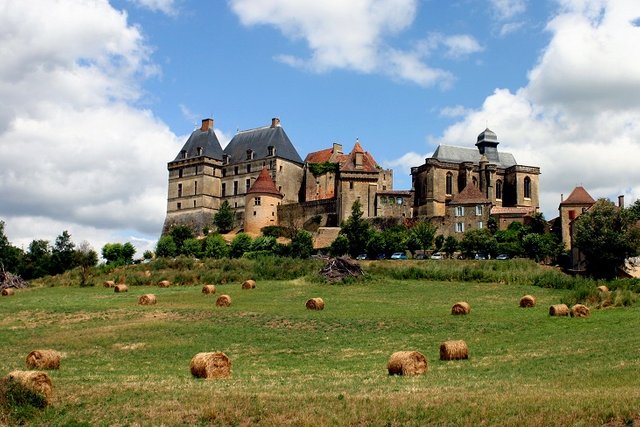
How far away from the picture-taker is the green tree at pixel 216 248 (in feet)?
286

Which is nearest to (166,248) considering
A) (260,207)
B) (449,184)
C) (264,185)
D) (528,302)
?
(260,207)

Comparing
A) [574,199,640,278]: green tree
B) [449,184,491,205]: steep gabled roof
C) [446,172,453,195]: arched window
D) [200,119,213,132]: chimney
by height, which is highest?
[200,119,213,132]: chimney

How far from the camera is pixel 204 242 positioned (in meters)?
91.6

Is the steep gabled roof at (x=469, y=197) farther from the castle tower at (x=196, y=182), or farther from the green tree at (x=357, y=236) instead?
the castle tower at (x=196, y=182)

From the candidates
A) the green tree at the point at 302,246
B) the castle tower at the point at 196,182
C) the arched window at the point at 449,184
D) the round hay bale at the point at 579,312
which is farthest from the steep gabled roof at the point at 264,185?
the round hay bale at the point at 579,312

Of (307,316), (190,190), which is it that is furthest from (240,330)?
(190,190)

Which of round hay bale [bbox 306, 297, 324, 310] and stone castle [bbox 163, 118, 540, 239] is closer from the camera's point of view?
round hay bale [bbox 306, 297, 324, 310]

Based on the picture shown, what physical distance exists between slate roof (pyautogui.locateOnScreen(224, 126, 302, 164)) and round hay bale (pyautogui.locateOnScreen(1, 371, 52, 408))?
91759mm

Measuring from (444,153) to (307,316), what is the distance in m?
70.7

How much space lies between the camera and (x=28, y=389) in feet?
50.7

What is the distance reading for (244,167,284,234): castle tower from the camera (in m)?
99.2

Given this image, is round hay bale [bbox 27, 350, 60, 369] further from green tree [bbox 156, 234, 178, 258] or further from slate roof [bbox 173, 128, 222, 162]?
slate roof [bbox 173, 128, 222, 162]

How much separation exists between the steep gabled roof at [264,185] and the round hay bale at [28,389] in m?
84.1

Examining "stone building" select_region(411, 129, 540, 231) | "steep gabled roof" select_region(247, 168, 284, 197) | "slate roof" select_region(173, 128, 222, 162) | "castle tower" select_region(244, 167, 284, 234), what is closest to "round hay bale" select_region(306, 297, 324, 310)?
"stone building" select_region(411, 129, 540, 231)
